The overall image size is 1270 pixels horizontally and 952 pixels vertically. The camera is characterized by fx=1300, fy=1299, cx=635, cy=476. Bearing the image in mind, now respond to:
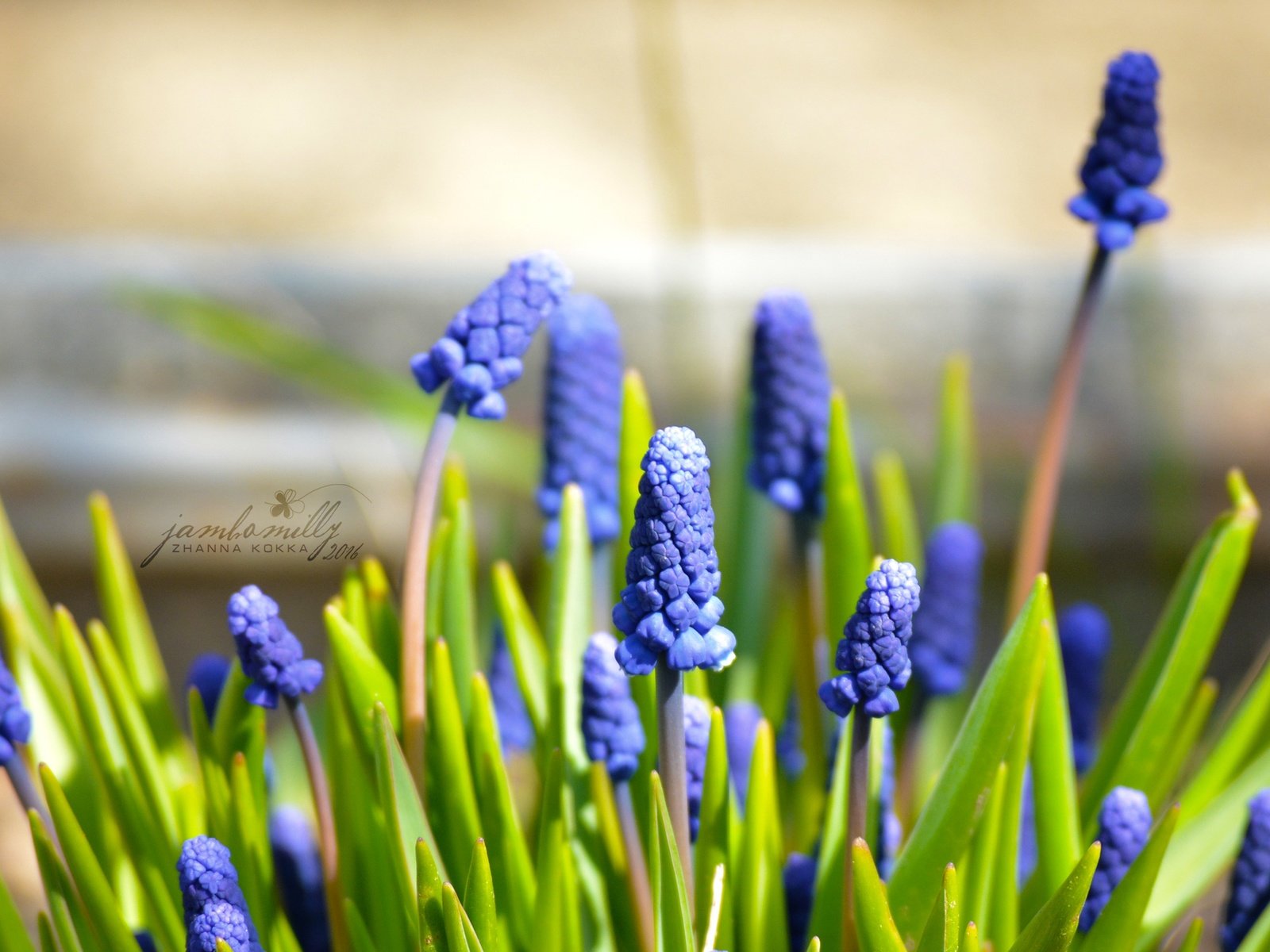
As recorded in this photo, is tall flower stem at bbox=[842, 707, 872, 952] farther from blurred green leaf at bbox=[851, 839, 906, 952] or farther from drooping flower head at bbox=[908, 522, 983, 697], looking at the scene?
drooping flower head at bbox=[908, 522, 983, 697]

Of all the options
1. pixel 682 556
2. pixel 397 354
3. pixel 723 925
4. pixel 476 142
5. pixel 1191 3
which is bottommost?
pixel 723 925

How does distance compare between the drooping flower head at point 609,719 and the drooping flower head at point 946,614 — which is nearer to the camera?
the drooping flower head at point 609,719

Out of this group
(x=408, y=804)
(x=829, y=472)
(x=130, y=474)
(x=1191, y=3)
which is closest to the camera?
(x=408, y=804)

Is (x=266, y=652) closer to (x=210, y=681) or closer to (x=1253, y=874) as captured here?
(x=210, y=681)

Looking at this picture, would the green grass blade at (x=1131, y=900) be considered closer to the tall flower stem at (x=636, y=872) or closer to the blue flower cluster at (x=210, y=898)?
the tall flower stem at (x=636, y=872)

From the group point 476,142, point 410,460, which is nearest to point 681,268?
point 410,460

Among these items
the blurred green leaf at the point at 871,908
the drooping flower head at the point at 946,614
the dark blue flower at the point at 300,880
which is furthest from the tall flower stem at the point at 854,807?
the dark blue flower at the point at 300,880

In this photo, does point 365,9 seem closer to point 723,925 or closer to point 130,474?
point 130,474
